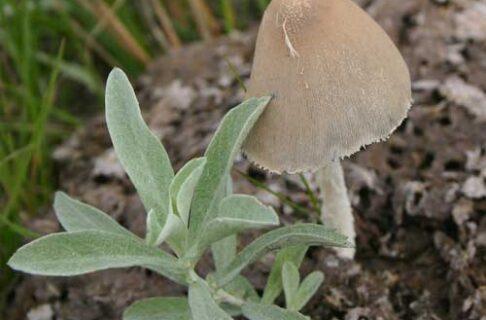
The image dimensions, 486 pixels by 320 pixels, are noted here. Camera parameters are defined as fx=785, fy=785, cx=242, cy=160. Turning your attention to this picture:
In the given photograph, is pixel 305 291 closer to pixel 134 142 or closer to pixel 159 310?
pixel 159 310

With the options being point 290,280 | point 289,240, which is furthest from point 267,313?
point 289,240

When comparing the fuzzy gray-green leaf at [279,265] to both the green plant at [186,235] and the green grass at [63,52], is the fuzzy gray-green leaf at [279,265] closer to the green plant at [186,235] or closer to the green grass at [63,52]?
the green plant at [186,235]

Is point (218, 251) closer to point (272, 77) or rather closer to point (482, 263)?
point (272, 77)

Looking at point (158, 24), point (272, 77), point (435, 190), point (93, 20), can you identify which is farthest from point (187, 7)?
point (272, 77)

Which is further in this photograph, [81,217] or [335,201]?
[335,201]

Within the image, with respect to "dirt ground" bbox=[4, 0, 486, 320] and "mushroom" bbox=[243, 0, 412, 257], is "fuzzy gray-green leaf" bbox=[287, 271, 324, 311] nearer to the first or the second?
"dirt ground" bbox=[4, 0, 486, 320]

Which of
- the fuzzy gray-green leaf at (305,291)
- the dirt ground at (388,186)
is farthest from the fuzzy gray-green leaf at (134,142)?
the dirt ground at (388,186)
